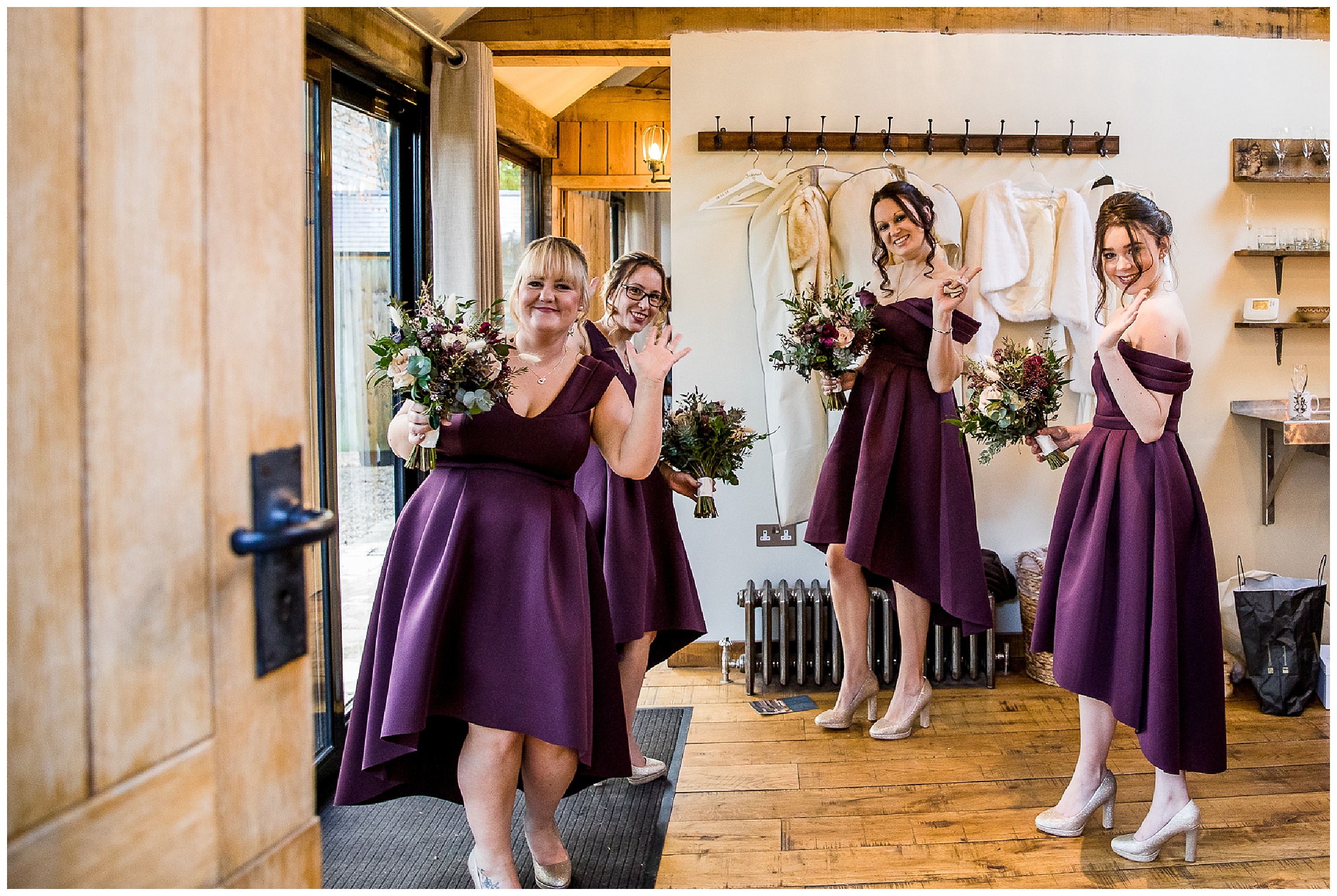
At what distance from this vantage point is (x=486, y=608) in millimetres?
2033

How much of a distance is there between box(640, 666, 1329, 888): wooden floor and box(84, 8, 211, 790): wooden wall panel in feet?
5.95

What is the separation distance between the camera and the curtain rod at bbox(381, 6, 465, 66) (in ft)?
10.4

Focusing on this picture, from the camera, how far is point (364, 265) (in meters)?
3.30

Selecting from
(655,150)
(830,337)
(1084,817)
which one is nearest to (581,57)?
(655,150)

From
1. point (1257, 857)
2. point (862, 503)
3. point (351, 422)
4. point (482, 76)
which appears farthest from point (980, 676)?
point (482, 76)

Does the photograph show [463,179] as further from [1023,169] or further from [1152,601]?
Answer: [1152,601]

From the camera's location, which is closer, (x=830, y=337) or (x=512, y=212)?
(x=830, y=337)

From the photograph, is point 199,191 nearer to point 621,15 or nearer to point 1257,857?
point 1257,857

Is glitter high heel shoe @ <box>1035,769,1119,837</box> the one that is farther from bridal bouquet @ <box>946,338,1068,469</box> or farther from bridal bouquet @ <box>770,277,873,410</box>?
bridal bouquet @ <box>770,277,873,410</box>

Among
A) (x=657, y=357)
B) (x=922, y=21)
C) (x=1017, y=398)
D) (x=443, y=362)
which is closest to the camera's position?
(x=443, y=362)

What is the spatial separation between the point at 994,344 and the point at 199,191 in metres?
3.63

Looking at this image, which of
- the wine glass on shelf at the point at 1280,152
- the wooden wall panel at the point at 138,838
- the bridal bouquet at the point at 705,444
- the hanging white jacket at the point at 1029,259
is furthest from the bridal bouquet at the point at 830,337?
the wooden wall panel at the point at 138,838

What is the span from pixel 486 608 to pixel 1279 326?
371 cm

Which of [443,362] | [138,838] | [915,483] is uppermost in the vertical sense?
[443,362]
